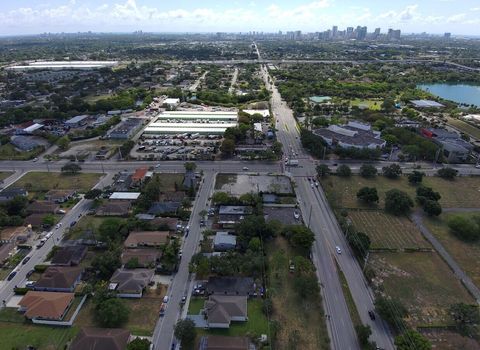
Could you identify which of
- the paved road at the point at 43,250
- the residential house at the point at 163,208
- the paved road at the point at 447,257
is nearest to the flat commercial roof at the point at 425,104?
the paved road at the point at 447,257

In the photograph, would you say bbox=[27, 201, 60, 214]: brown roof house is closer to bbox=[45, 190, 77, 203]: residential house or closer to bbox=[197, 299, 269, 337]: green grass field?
bbox=[45, 190, 77, 203]: residential house

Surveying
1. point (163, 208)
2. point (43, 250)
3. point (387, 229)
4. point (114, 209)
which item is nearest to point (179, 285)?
point (163, 208)

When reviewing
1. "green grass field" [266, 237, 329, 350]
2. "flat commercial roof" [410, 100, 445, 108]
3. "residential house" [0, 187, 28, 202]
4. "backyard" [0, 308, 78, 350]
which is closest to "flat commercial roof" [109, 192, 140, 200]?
"residential house" [0, 187, 28, 202]

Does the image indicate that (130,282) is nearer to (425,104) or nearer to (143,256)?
(143,256)

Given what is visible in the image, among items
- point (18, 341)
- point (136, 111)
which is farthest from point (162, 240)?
point (136, 111)

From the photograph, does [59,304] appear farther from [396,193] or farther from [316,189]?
[396,193]

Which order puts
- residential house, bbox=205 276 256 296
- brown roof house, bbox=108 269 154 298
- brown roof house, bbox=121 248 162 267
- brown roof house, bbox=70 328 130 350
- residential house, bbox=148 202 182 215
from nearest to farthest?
brown roof house, bbox=70 328 130 350 → residential house, bbox=205 276 256 296 → brown roof house, bbox=108 269 154 298 → brown roof house, bbox=121 248 162 267 → residential house, bbox=148 202 182 215
